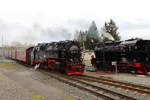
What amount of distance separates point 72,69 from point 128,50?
5710 mm

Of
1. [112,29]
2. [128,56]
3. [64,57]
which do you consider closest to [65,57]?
[64,57]

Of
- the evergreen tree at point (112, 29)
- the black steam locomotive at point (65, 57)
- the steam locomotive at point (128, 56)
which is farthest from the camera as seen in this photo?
the evergreen tree at point (112, 29)

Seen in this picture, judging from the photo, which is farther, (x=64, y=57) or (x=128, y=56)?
(x=128, y=56)

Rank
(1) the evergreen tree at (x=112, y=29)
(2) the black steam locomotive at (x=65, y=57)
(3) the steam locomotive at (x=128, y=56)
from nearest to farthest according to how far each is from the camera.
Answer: (2) the black steam locomotive at (x=65, y=57)
(3) the steam locomotive at (x=128, y=56)
(1) the evergreen tree at (x=112, y=29)

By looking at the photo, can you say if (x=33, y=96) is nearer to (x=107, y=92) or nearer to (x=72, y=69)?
(x=107, y=92)

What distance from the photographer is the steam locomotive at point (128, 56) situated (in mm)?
17109

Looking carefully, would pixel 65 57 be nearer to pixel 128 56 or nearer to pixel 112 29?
pixel 128 56

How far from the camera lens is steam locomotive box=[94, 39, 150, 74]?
1711 centimetres

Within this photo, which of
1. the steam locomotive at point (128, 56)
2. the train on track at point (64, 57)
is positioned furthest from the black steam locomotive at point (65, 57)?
the steam locomotive at point (128, 56)

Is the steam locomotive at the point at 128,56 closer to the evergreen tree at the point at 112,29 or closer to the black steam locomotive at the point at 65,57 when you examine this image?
the black steam locomotive at the point at 65,57

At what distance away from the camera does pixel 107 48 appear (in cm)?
2048

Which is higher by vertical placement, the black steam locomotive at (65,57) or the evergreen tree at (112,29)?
the evergreen tree at (112,29)

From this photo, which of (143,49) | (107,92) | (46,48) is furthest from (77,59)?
(107,92)

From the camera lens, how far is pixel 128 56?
1820cm
